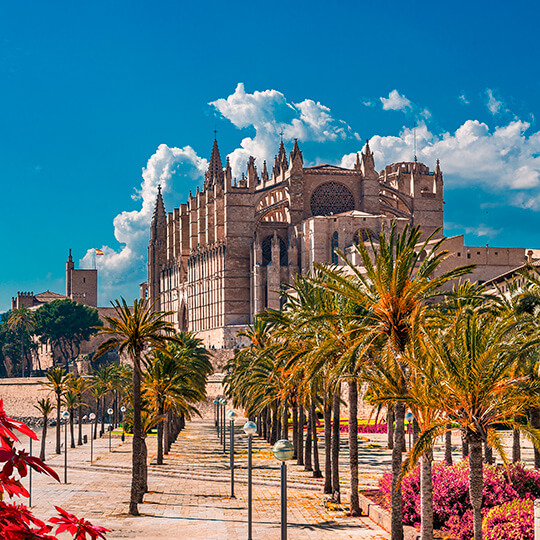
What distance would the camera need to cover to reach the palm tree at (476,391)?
12.6 metres

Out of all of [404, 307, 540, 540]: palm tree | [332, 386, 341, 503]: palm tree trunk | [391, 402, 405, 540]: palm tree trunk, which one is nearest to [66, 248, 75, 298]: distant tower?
[332, 386, 341, 503]: palm tree trunk

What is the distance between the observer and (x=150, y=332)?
71.3 feet

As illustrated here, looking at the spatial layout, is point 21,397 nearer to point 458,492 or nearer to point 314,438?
point 314,438

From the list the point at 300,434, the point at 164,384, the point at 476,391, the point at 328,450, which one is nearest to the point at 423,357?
the point at 476,391

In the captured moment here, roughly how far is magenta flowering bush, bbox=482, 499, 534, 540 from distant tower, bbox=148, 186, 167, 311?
307 ft

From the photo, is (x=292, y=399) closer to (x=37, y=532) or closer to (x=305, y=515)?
(x=305, y=515)

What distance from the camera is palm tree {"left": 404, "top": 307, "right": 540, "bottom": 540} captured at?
1256 cm

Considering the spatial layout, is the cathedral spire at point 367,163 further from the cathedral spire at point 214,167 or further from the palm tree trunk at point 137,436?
the palm tree trunk at point 137,436

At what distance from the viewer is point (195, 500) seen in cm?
2330

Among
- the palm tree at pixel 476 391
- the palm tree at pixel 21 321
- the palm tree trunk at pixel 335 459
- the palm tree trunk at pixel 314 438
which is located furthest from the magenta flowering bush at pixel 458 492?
the palm tree at pixel 21 321

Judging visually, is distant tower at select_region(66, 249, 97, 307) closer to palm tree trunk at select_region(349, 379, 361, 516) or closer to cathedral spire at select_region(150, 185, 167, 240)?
cathedral spire at select_region(150, 185, 167, 240)

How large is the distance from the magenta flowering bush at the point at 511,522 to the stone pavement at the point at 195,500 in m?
2.84

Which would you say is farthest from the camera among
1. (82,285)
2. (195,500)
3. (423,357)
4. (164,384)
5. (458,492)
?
(82,285)

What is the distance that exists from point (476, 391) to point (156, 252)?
325 ft
